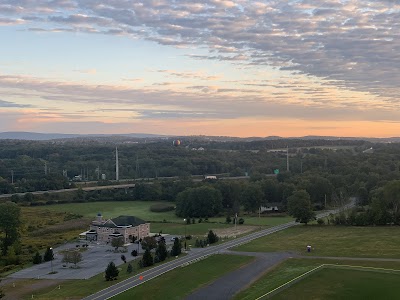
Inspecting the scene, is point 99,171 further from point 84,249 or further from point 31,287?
point 31,287

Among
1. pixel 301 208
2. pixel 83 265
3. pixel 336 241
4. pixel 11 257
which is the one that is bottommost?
pixel 83 265

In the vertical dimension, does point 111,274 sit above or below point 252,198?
below

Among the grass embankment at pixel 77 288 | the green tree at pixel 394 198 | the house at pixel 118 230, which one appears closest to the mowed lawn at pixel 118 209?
the house at pixel 118 230

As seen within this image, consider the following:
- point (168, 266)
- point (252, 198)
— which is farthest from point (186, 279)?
point (252, 198)

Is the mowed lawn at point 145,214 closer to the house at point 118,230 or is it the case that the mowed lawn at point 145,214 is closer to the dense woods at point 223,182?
the dense woods at point 223,182

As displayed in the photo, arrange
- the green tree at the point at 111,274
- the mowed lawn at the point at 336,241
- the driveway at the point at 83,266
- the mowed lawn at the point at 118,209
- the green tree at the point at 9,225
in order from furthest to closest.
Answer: the mowed lawn at the point at 118,209
the green tree at the point at 9,225
the mowed lawn at the point at 336,241
the driveway at the point at 83,266
the green tree at the point at 111,274

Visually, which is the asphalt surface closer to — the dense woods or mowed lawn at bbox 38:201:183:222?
the dense woods

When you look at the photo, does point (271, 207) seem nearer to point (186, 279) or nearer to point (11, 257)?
point (11, 257)
